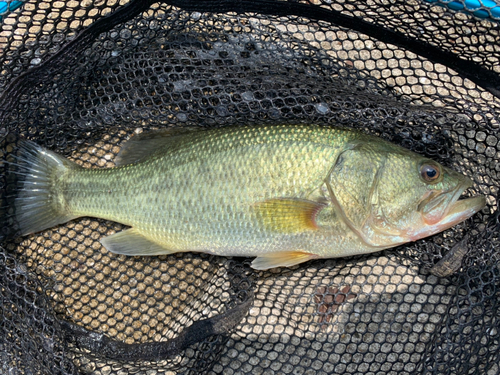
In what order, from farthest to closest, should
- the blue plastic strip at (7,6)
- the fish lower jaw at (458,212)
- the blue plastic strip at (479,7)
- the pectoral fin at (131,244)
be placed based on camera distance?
the pectoral fin at (131,244)
the blue plastic strip at (7,6)
the fish lower jaw at (458,212)
the blue plastic strip at (479,7)

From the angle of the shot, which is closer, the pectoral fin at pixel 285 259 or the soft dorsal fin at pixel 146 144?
the pectoral fin at pixel 285 259

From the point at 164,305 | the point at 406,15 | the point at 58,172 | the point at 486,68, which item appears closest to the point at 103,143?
the point at 58,172

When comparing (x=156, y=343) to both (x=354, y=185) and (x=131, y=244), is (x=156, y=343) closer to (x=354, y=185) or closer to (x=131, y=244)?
(x=131, y=244)

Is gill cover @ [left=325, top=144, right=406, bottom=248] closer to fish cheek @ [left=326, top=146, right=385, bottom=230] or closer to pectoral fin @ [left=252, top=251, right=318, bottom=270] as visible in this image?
fish cheek @ [left=326, top=146, right=385, bottom=230]

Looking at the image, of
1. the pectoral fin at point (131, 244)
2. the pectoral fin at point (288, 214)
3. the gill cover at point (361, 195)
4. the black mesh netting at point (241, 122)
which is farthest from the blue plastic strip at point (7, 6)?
the gill cover at point (361, 195)

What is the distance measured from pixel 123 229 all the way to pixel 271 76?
1.38 meters

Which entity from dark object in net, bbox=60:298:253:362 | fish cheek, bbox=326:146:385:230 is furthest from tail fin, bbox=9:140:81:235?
fish cheek, bbox=326:146:385:230

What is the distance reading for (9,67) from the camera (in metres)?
2.29

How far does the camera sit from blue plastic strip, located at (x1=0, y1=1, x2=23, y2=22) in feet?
6.91

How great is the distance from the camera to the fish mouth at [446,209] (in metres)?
2.00

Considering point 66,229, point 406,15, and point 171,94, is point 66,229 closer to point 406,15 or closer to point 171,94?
point 171,94

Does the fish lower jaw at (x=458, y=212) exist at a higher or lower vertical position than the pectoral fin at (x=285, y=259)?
higher

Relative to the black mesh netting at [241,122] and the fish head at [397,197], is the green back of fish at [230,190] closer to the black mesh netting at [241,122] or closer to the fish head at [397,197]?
the fish head at [397,197]

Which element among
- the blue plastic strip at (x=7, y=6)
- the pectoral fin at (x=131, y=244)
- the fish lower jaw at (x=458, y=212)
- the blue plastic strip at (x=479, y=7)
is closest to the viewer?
the blue plastic strip at (x=479, y=7)
